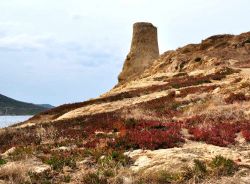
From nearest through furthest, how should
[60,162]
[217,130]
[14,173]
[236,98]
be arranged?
1. [14,173]
2. [60,162]
3. [217,130]
4. [236,98]

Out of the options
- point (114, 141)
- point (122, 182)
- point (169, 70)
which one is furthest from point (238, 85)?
point (169, 70)

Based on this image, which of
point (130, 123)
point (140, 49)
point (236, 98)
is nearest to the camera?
point (130, 123)

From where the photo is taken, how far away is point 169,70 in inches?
2340

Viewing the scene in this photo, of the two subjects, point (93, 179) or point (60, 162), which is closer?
point (93, 179)

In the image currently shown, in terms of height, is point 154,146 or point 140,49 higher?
point 140,49

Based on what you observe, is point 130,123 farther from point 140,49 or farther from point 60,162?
point 140,49

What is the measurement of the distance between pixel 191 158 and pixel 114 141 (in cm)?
346

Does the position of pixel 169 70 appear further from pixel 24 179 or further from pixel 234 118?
pixel 24 179

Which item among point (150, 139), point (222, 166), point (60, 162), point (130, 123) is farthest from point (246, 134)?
point (60, 162)

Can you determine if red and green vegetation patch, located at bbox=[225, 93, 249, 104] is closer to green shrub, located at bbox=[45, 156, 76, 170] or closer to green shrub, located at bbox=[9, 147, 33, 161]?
green shrub, located at bbox=[9, 147, 33, 161]

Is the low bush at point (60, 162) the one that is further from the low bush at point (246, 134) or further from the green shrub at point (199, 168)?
the low bush at point (246, 134)

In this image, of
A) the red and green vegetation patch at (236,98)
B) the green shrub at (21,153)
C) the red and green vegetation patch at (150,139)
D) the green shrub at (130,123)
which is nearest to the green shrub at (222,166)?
the red and green vegetation patch at (150,139)

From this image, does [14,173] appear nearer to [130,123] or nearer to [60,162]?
[60,162]

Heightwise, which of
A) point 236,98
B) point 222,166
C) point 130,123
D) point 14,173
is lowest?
point 222,166
